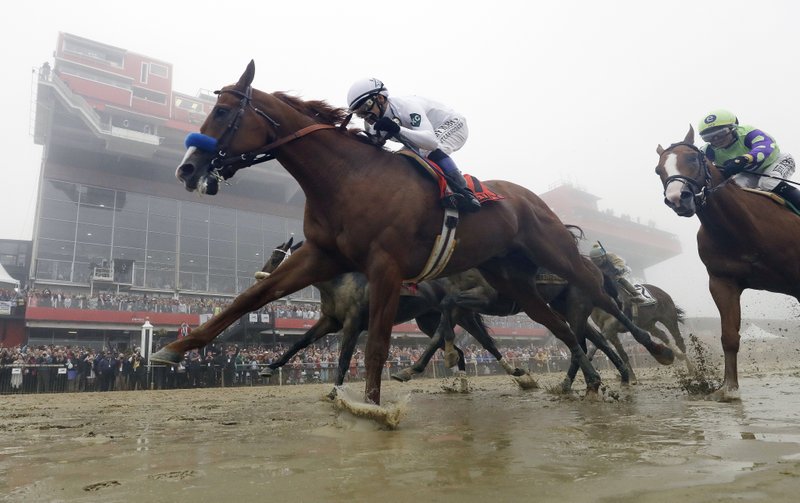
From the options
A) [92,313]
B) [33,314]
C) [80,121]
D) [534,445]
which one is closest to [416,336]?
[92,313]

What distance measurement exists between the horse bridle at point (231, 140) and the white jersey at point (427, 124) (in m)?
0.65

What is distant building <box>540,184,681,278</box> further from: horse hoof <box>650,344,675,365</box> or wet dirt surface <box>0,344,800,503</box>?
wet dirt surface <box>0,344,800,503</box>

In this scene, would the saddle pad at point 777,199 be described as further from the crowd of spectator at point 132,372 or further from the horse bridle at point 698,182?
the crowd of spectator at point 132,372

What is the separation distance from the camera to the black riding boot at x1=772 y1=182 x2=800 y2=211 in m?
5.55

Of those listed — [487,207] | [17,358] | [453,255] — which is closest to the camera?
[453,255]

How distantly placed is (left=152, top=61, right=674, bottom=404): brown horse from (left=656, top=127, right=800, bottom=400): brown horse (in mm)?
1991

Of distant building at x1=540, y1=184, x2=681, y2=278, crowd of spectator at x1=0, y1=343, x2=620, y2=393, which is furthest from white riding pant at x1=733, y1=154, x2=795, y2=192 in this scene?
distant building at x1=540, y1=184, x2=681, y2=278

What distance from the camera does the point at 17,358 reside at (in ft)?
57.9

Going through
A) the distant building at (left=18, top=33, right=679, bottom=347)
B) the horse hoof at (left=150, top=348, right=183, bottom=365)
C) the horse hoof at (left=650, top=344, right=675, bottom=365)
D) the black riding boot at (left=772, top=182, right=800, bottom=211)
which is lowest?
the horse hoof at (left=650, top=344, right=675, bottom=365)

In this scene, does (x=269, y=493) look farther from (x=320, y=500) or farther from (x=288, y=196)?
(x=288, y=196)

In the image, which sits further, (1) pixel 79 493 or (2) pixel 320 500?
(1) pixel 79 493

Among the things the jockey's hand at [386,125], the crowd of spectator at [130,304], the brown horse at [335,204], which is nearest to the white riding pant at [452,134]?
the brown horse at [335,204]

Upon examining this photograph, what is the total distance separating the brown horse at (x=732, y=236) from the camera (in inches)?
205

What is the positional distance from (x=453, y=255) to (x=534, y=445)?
2.16 meters
